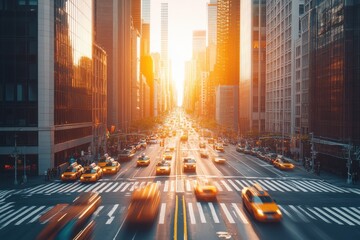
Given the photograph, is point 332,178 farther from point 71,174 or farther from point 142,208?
point 142,208

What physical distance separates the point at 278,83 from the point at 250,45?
28796mm

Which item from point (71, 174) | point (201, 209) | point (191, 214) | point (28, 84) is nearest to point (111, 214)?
point (191, 214)

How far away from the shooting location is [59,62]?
200 ft

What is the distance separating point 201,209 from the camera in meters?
31.4

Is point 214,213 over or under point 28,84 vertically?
under

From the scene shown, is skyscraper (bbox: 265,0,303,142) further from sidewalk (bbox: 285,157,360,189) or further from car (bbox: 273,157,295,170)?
sidewalk (bbox: 285,157,360,189)

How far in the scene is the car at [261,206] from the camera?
1053 inches

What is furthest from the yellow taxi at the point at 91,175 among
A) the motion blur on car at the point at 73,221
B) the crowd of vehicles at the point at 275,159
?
the crowd of vehicles at the point at 275,159

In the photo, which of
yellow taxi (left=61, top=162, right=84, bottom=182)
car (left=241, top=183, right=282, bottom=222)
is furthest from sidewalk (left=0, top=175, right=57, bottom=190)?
car (left=241, top=183, right=282, bottom=222)

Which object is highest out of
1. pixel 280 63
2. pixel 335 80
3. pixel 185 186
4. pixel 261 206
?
pixel 280 63

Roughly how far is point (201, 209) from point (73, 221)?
1181 centimetres

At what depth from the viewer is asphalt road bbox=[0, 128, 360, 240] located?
24.8 metres

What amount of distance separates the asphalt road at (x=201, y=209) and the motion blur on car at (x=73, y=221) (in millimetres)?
710

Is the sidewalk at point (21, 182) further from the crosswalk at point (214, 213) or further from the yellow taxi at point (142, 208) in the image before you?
the yellow taxi at point (142, 208)
